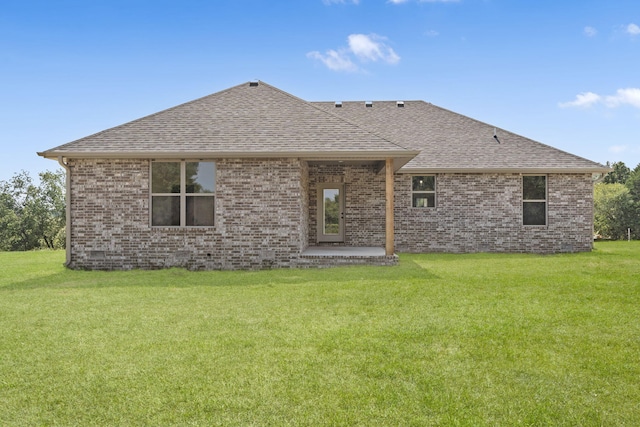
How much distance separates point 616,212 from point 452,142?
87.2ft

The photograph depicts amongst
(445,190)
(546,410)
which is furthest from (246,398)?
(445,190)

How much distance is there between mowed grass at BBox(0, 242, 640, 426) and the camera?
11.2ft

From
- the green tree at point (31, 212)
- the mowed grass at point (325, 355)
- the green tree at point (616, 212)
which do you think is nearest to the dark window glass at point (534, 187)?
the mowed grass at point (325, 355)

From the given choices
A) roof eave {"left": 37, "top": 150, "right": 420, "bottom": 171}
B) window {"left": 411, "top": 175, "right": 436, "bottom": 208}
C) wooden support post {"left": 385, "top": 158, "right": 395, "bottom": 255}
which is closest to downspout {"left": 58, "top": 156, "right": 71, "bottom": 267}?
roof eave {"left": 37, "top": 150, "right": 420, "bottom": 171}

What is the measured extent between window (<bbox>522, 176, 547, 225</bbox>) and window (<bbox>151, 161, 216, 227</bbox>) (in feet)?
35.0

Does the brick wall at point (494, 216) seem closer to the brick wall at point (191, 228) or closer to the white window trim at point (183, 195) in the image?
the brick wall at point (191, 228)

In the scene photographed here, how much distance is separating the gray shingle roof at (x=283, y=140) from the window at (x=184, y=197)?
53 cm

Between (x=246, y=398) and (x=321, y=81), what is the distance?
1988cm

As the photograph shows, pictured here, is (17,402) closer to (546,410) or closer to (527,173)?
(546,410)

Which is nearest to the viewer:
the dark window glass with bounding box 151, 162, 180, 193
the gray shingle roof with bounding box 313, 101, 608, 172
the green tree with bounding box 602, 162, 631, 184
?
the dark window glass with bounding box 151, 162, 180, 193

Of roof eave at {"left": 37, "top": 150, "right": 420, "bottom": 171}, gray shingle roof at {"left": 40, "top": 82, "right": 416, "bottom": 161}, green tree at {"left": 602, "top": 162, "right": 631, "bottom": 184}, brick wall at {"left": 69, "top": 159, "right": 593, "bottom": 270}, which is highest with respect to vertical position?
green tree at {"left": 602, "top": 162, "right": 631, "bottom": 184}

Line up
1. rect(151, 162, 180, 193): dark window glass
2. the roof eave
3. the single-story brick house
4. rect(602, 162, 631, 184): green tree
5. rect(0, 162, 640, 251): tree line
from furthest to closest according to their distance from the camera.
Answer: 1. rect(602, 162, 631, 184): green tree
2. rect(0, 162, 640, 251): tree line
3. rect(151, 162, 180, 193): dark window glass
4. the single-story brick house
5. the roof eave

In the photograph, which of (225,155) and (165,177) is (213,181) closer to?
(225,155)

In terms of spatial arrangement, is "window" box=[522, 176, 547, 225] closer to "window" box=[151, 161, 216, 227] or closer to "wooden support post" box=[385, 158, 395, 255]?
"wooden support post" box=[385, 158, 395, 255]
